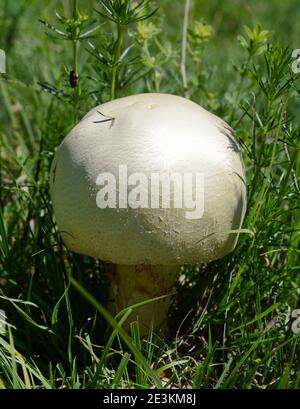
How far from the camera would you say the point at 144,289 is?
2105 mm

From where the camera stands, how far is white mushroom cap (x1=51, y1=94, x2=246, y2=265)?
1.75m

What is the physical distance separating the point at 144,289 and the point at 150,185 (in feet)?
1.64

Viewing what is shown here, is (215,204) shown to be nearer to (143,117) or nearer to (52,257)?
(143,117)

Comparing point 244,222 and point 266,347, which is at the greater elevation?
point 244,222

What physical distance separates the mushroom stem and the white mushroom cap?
259 millimetres

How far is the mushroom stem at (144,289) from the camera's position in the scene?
2.08 meters

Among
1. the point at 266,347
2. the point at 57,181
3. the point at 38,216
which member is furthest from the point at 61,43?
the point at 266,347

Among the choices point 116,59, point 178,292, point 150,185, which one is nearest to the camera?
point 150,185

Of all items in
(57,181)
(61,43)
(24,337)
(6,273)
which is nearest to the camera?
(57,181)

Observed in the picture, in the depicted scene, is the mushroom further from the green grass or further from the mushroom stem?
the mushroom stem

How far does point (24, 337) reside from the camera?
216cm

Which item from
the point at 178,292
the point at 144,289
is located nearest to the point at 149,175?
the point at 144,289

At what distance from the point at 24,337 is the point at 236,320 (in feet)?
2.40

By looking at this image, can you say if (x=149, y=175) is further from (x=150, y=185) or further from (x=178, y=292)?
(x=178, y=292)
